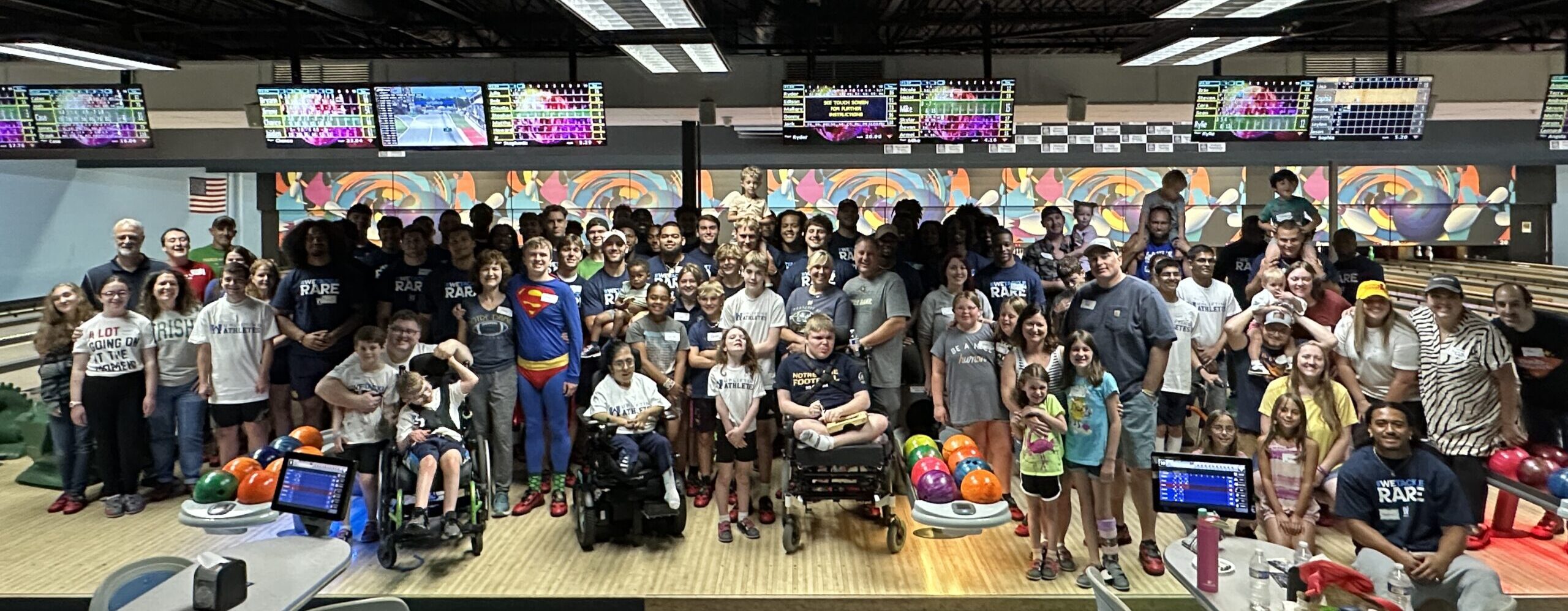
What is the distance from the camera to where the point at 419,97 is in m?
7.20

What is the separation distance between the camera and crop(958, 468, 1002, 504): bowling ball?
4.77m

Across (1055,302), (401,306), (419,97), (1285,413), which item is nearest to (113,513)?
(401,306)

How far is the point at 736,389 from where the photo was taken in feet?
18.0

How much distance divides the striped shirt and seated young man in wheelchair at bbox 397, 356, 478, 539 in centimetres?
502

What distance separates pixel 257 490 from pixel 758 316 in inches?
107

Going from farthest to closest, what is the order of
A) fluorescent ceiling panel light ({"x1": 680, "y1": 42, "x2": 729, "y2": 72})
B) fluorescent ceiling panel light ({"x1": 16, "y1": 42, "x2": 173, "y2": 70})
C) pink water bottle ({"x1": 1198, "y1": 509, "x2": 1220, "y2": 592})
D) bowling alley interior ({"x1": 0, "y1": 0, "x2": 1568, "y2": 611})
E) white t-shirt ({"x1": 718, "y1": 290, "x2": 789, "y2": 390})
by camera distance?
fluorescent ceiling panel light ({"x1": 680, "y1": 42, "x2": 729, "y2": 72}) → fluorescent ceiling panel light ({"x1": 16, "y1": 42, "x2": 173, "y2": 70}) → white t-shirt ({"x1": 718, "y1": 290, "x2": 789, "y2": 390}) → bowling alley interior ({"x1": 0, "y1": 0, "x2": 1568, "y2": 611}) → pink water bottle ({"x1": 1198, "y1": 509, "x2": 1220, "y2": 592})

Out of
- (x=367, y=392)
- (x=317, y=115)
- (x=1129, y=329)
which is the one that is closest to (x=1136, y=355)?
(x=1129, y=329)

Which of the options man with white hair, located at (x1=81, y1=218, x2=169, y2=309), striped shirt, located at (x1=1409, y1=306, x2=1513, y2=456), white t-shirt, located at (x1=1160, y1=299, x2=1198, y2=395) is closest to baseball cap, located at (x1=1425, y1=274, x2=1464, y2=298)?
striped shirt, located at (x1=1409, y1=306, x2=1513, y2=456)

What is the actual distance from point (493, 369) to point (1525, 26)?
1046cm

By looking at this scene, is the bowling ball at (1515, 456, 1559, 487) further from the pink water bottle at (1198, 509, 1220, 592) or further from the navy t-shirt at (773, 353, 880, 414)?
the navy t-shirt at (773, 353, 880, 414)

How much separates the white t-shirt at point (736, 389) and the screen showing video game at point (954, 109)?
8.92ft

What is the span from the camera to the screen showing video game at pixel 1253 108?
730 centimetres

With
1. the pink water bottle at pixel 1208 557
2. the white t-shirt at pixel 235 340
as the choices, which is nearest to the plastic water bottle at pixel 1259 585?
the pink water bottle at pixel 1208 557

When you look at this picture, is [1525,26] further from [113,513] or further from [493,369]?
[113,513]
